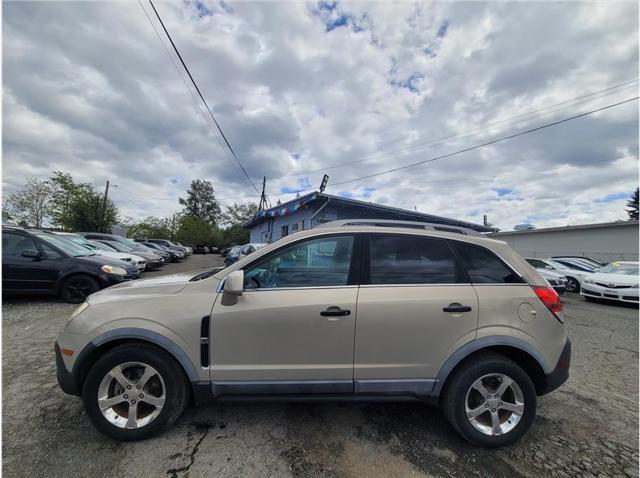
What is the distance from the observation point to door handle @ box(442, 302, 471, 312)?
7.21 feet

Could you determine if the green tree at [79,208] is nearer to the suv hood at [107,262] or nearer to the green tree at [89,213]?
the green tree at [89,213]

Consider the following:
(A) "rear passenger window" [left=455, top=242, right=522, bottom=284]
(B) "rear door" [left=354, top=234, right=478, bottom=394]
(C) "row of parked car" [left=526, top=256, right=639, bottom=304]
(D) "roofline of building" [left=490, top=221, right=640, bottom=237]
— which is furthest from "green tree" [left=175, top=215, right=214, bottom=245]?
(A) "rear passenger window" [left=455, top=242, right=522, bottom=284]

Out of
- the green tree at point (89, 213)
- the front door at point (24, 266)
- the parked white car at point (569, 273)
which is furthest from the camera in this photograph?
the green tree at point (89, 213)

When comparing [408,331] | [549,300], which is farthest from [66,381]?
[549,300]

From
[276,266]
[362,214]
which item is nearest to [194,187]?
[362,214]

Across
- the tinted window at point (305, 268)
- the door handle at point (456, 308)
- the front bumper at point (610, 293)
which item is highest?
the tinted window at point (305, 268)

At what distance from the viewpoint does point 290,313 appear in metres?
2.15

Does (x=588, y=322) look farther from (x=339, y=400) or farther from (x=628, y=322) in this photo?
(x=339, y=400)

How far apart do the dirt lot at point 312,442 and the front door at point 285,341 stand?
434mm

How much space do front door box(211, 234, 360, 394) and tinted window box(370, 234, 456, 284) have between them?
1.08ft

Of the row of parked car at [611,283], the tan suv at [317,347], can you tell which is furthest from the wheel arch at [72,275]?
the row of parked car at [611,283]

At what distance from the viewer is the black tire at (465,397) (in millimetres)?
2184

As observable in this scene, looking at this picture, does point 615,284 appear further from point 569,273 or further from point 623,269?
point 569,273

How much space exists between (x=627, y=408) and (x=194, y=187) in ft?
226
